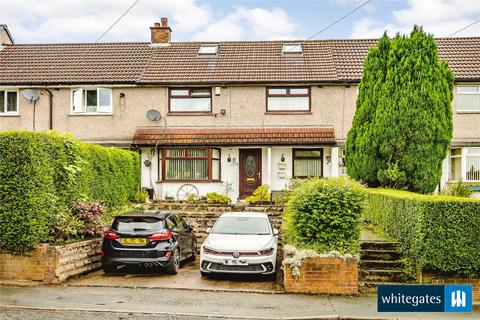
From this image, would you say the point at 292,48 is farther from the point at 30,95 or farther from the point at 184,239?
the point at 184,239

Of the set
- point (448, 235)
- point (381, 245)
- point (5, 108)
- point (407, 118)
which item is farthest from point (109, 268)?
point (5, 108)

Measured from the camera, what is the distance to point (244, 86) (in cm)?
2350

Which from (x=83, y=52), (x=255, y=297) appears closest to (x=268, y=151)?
(x=83, y=52)

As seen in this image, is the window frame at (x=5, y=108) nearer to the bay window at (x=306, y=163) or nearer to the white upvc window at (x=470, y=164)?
the bay window at (x=306, y=163)

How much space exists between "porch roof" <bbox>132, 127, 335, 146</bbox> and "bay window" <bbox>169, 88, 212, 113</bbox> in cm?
94

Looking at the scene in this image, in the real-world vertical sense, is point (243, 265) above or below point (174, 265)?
above

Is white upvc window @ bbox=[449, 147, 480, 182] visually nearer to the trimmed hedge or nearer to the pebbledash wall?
the trimmed hedge

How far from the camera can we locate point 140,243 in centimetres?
1210

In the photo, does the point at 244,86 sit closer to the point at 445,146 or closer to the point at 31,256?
the point at 445,146

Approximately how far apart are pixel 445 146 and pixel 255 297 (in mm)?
9257

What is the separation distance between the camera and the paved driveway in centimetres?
1124

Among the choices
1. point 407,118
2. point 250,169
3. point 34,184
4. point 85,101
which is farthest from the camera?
point 85,101

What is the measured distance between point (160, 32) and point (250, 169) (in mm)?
8390

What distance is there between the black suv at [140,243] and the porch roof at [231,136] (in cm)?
1021
